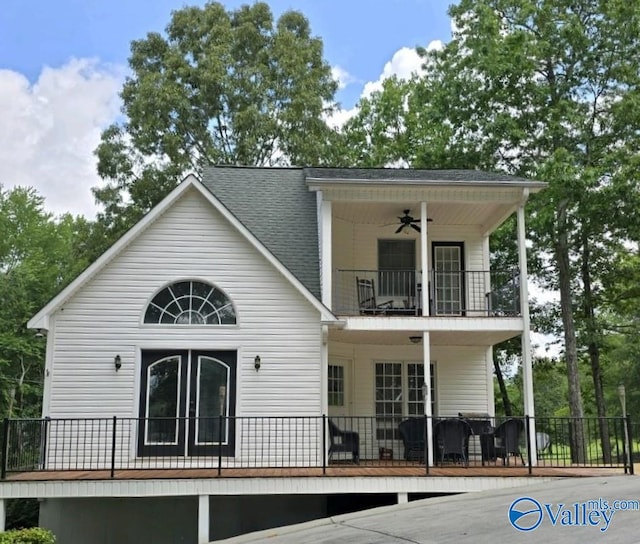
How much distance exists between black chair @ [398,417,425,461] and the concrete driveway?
2.36 m

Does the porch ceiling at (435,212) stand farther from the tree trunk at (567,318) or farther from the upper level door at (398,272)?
the tree trunk at (567,318)

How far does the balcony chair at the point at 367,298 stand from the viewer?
50.2ft

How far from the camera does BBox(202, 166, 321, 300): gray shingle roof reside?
15.4 m

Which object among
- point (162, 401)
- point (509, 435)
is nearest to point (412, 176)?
point (509, 435)

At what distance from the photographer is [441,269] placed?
16.3 m

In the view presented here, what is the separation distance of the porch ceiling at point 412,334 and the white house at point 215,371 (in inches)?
3.3

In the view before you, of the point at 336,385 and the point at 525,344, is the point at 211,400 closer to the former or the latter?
the point at 336,385

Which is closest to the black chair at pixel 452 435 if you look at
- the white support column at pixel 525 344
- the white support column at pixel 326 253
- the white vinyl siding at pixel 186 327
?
the white support column at pixel 525 344

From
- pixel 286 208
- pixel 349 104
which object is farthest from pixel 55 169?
pixel 286 208

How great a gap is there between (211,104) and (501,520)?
2441cm

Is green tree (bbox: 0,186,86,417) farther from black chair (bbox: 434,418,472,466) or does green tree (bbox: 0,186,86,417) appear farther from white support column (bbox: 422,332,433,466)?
black chair (bbox: 434,418,472,466)

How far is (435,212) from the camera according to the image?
15.6 meters

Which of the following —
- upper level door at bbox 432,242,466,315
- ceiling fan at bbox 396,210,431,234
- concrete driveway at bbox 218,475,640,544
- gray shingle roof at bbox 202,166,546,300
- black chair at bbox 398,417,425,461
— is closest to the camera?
concrete driveway at bbox 218,475,640,544

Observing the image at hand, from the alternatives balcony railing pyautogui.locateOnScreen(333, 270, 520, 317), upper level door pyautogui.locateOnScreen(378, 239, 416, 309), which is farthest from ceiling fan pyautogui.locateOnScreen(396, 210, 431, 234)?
balcony railing pyautogui.locateOnScreen(333, 270, 520, 317)
